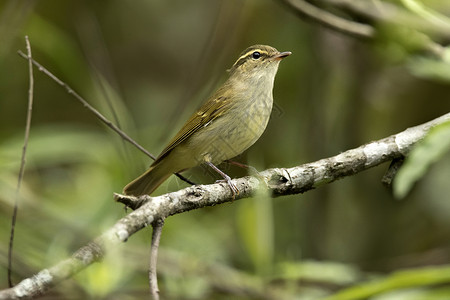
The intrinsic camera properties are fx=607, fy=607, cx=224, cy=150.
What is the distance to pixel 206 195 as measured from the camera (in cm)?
274

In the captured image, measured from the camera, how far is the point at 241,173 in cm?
468

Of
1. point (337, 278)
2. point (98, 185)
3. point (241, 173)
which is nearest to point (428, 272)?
point (337, 278)

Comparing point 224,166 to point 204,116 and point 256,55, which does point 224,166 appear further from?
point 256,55

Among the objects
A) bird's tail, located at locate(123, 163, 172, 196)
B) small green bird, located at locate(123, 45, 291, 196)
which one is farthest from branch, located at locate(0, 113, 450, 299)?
bird's tail, located at locate(123, 163, 172, 196)

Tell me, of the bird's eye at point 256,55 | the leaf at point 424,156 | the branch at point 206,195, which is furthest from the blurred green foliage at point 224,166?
the leaf at point 424,156

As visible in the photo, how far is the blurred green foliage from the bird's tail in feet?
0.33

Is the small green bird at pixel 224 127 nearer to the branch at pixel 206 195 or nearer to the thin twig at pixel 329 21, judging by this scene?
the thin twig at pixel 329 21

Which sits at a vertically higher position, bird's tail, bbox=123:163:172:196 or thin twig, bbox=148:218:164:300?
bird's tail, bbox=123:163:172:196

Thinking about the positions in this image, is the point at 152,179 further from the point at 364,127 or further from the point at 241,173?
the point at 364,127

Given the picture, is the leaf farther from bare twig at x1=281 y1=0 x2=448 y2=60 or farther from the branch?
bare twig at x1=281 y1=0 x2=448 y2=60

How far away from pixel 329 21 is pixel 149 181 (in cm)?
173

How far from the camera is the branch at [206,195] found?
1.83 m

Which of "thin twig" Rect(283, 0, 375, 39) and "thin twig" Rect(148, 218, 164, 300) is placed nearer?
"thin twig" Rect(148, 218, 164, 300)

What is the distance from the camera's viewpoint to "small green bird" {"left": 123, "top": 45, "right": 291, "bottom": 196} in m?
4.20
